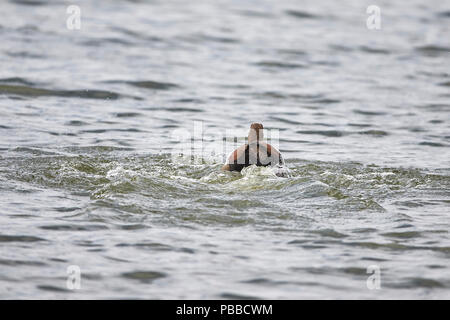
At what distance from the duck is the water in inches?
5.1

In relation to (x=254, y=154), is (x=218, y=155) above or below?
below

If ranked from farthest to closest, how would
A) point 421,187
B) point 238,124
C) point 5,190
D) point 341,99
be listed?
point 341,99 < point 238,124 < point 421,187 < point 5,190

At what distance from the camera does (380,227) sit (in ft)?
20.4

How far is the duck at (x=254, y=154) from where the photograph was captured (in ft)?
23.3

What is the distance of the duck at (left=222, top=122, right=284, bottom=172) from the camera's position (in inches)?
279

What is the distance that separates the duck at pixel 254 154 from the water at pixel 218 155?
5.1 inches

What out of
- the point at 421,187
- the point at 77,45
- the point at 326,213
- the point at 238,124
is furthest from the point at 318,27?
the point at 326,213

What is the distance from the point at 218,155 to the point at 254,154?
2044mm

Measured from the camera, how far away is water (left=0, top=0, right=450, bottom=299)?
5.39 metres

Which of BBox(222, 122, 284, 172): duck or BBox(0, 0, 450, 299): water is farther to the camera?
BBox(222, 122, 284, 172): duck

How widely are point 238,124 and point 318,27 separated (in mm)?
8447

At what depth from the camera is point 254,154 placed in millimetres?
7102
